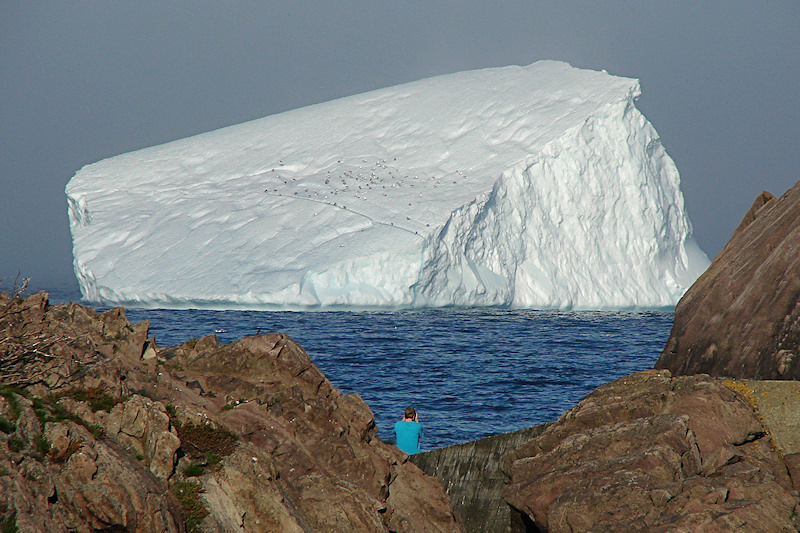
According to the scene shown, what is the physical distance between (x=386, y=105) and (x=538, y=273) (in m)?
16.2

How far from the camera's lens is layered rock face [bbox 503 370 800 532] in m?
6.20

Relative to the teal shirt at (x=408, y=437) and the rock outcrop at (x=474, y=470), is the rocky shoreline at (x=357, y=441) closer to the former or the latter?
the rock outcrop at (x=474, y=470)

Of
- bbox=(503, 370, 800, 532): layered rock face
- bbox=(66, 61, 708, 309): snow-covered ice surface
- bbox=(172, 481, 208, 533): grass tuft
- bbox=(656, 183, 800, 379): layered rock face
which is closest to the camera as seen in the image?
bbox=(172, 481, 208, 533): grass tuft

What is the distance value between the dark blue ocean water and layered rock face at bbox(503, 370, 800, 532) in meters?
4.32

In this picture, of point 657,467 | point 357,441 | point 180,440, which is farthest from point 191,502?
point 657,467

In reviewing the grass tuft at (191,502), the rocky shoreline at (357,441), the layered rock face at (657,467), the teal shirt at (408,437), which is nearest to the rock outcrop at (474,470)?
the rocky shoreline at (357,441)

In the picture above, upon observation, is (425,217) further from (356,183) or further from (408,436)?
(408,436)

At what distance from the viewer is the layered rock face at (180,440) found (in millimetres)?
5492

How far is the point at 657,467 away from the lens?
6.86 m

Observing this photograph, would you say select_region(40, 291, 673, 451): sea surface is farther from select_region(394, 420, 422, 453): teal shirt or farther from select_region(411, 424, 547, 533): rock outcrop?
select_region(411, 424, 547, 533): rock outcrop

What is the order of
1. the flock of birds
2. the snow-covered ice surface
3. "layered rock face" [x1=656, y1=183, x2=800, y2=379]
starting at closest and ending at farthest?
"layered rock face" [x1=656, y1=183, x2=800, y2=379] < the snow-covered ice surface < the flock of birds

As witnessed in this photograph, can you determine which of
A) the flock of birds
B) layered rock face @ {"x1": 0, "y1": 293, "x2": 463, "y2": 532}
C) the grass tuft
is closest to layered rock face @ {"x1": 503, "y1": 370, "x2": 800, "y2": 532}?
layered rock face @ {"x1": 0, "y1": 293, "x2": 463, "y2": 532}

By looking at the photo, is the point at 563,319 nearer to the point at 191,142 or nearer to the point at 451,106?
the point at 451,106

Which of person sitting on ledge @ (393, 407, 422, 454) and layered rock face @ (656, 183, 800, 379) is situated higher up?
layered rock face @ (656, 183, 800, 379)
